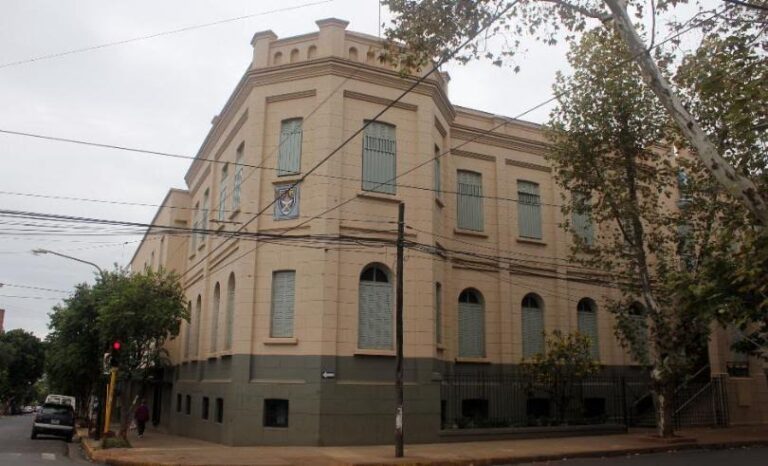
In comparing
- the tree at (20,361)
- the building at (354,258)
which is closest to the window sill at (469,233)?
the building at (354,258)

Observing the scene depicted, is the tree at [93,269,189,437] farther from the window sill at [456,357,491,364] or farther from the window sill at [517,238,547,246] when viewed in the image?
the window sill at [517,238,547,246]

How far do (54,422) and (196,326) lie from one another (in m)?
8.22

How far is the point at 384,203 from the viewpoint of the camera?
64.5 ft

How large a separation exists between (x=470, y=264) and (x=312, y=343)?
274 inches

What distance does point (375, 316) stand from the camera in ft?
62.4

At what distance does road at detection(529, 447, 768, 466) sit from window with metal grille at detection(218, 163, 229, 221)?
46.7 feet

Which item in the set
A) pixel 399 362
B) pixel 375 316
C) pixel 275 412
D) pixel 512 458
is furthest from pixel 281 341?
pixel 512 458

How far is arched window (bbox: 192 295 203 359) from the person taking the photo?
25500mm

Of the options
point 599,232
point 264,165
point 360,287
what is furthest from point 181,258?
point 599,232

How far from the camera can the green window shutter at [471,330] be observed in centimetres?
2228

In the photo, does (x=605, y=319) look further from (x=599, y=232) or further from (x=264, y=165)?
(x=264, y=165)

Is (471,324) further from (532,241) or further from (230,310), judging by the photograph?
(230,310)

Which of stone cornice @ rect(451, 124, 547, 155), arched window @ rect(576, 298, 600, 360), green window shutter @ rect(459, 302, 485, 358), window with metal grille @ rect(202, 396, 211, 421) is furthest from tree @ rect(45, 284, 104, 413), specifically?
arched window @ rect(576, 298, 600, 360)

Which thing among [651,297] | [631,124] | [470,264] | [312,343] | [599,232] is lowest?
[312,343]
